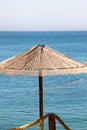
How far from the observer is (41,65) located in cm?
577

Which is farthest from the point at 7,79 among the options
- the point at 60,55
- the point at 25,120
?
the point at 60,55

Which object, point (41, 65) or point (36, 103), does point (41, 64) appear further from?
point (36, 103)

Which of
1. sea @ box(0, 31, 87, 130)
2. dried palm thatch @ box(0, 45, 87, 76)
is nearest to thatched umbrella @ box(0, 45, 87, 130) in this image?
dried palm thatch @ box(0, 45, 87, 76)

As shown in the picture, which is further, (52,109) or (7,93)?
(7,93)

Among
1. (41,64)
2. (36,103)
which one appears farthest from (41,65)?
(36,103)

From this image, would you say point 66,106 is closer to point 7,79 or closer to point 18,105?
point 18,105

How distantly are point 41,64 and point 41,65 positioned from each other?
2 centimetres

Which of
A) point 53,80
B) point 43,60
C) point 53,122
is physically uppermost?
point 43,60

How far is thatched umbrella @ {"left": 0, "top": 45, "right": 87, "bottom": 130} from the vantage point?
18.9ft

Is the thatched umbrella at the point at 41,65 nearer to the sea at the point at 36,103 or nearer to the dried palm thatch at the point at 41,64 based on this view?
the dried palm thatch at the point at 41,64

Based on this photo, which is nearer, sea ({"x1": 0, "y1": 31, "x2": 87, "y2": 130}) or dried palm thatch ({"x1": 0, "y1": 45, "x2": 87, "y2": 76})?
dried palm thatch ({"x1": 0, "y1": 45, "x2": 87, "y2": 76})

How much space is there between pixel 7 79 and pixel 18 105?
29.2 ft

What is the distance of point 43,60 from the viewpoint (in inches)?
230

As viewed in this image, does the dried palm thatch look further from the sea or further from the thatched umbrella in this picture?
the sea
